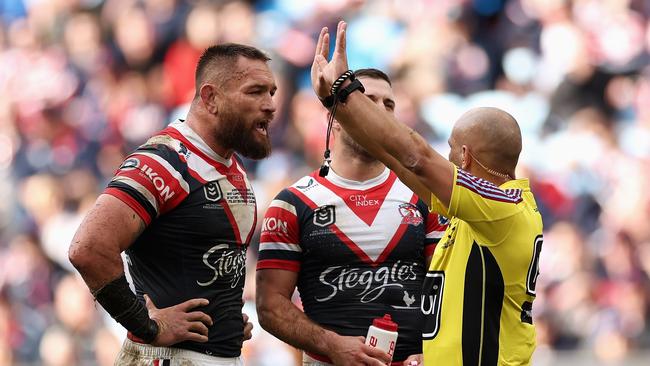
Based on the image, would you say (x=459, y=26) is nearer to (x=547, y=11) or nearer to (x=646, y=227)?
(x=547, y=11)

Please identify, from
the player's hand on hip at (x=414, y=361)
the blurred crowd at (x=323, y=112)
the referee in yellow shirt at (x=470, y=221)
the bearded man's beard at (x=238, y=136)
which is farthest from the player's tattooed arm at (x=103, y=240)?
the blurred crowd at (x=323, y=112)

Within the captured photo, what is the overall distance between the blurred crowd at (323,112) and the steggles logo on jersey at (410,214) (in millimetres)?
4779

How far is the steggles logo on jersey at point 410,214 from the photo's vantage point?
5.84 metres

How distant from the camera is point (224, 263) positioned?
512 centimetres

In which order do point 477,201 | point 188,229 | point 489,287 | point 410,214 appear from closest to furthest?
1. point 477,201
2. point 489,287
3. point 188,229
4. point 410,214

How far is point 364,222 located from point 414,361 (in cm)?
77

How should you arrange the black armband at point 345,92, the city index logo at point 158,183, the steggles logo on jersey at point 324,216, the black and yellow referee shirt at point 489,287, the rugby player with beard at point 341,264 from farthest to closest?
the steggles logo on jersey at point 324,216, the rugby player with beard at point 341,264, the city index logo at point 158,183, the black and yellow referee shirt at point 489,287, the black armband at point 345,92

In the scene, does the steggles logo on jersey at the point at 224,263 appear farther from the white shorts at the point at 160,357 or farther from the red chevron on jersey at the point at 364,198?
the red chevron on jersey at the point at 364,198

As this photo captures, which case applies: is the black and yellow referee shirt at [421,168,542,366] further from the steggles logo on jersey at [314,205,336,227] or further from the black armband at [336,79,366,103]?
the steggles logo on jersey at [314,205,336,227]

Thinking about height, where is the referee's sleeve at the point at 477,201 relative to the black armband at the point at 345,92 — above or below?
below

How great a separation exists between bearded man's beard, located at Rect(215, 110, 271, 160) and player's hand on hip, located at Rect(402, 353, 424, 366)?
50.7 inches

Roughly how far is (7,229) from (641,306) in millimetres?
7038

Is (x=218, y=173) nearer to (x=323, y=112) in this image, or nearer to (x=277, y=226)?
(x=277, y=226)

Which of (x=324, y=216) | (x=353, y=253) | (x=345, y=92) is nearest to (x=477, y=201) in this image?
(x=345, y=92)
